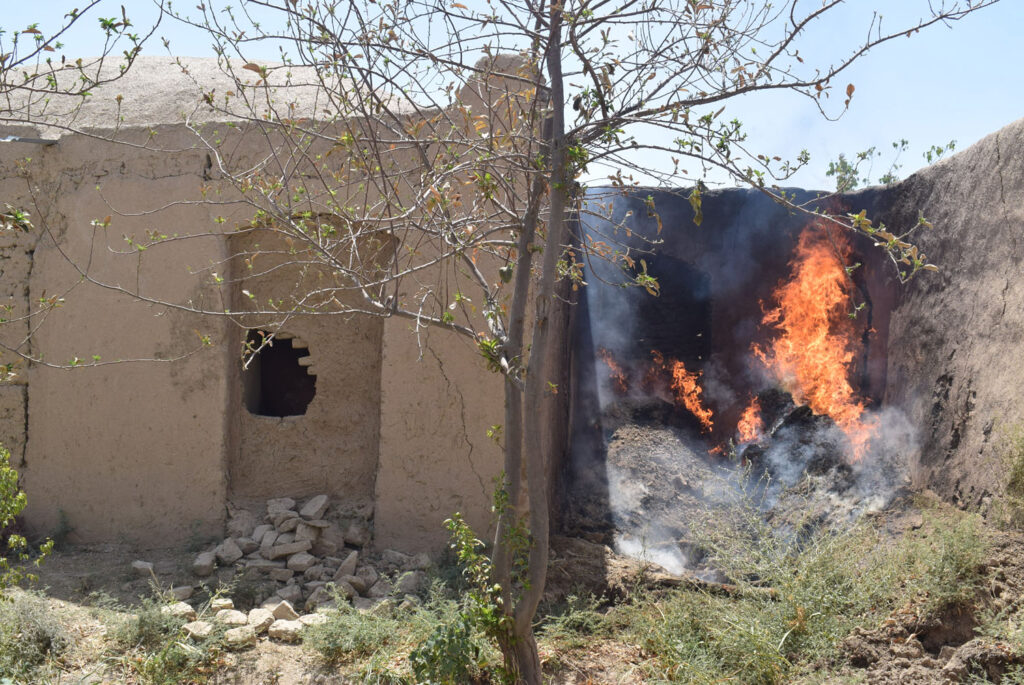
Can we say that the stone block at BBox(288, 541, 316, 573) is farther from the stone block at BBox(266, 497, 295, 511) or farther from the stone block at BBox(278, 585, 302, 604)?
the stone block at BBox(266, 497, 295, 511)

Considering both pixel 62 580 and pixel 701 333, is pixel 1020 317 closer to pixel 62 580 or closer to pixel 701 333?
pixel 701 333

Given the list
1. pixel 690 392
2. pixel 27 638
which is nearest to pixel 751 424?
pixel 690 392

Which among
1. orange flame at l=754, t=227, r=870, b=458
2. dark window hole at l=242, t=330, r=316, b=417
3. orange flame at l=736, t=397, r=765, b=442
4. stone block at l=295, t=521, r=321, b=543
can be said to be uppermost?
orange flame at l=754, t=227, r=870, b=458

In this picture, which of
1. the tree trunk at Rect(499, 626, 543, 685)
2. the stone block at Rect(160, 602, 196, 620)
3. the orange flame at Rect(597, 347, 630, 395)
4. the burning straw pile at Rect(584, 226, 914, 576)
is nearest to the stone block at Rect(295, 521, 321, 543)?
the stone block at Rect(160, 602, 196, 620)

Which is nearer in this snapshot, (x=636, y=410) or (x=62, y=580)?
(x=62, y=580)

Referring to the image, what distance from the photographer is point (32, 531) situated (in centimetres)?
611

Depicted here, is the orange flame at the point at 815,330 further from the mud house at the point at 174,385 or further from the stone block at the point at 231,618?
the stone block at the point at 231,618

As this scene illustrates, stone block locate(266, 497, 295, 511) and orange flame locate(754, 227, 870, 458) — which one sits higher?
orange flame locate(754, 227, 870, 458)

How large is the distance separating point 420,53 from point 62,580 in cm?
390

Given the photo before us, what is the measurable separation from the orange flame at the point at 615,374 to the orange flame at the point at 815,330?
53.0 inches

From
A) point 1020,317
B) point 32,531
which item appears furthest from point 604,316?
point 32,531

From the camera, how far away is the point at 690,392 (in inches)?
350

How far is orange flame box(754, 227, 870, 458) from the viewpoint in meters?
8.19

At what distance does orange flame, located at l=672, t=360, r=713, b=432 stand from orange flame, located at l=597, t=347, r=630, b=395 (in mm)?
516
